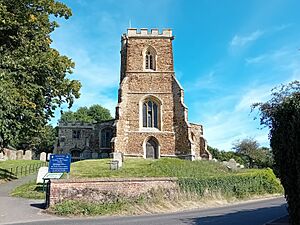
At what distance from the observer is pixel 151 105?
3528cm

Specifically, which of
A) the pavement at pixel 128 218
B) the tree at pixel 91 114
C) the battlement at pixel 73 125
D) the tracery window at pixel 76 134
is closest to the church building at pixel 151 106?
the battlement at pixel 73 125

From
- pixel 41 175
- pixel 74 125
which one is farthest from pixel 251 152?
pixel 41 175

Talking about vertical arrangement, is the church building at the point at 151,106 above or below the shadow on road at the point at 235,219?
above

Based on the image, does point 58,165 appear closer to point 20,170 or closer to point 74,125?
point 20,170

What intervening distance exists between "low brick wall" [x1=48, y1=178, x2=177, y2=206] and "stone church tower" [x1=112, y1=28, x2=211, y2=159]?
16.3 metres

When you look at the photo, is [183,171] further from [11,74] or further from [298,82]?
[11,74]

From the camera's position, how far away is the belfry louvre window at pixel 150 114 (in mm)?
35000

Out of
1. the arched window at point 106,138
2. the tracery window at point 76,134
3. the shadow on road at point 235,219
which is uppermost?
the tracery window at point 76,134

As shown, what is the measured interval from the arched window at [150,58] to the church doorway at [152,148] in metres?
8.13

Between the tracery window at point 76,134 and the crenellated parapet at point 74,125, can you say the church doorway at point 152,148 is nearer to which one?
the crenellated parapet at point 74,125

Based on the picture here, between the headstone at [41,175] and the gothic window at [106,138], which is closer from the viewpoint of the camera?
the headstone at [41,175]

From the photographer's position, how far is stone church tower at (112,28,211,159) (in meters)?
33.6

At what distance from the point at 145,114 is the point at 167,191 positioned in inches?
747

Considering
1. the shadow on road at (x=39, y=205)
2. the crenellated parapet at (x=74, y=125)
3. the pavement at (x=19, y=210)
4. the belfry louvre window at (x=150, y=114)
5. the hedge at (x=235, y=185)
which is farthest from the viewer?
the crenellated parapet at (x=74, y=125)
